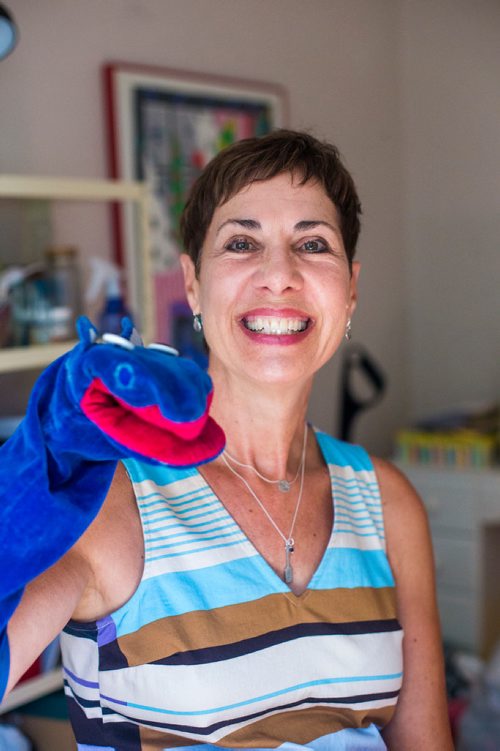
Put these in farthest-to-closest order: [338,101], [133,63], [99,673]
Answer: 1. [338,101]
2. [133,63]
3. [99,673]

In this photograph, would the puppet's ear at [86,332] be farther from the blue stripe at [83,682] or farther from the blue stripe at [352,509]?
the blue stripe at [352,509]

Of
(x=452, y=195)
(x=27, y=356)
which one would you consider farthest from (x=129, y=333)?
(x=452, y=195)

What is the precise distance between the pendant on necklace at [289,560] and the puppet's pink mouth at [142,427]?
46 cm

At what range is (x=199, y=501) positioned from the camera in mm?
1163

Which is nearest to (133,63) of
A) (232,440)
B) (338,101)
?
(338,101)

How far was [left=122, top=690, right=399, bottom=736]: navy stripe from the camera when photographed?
1040 millimetres

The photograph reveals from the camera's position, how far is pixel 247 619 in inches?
43.3

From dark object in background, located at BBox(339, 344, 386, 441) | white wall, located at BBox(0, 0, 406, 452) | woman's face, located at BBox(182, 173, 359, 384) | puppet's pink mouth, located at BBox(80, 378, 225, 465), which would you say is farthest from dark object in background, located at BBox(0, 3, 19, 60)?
dark object in background, located at BBox(339, 344, 386, 441)

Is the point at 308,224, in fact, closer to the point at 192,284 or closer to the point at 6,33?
the point at 192,284

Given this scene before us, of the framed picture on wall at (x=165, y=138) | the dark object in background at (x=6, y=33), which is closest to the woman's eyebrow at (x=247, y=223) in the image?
the dark object in background at (x=6, y=33)

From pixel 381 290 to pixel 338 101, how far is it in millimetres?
751

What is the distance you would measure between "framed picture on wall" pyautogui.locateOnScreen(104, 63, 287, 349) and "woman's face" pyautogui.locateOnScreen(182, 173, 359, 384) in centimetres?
99

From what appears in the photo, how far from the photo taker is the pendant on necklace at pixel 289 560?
118cm

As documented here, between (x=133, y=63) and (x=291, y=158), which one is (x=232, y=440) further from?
(x=133, y=63)
